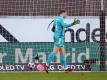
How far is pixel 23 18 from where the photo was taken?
20125mm

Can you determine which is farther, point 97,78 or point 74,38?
point 74,38

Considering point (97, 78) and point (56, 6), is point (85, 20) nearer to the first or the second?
point (56, 6)

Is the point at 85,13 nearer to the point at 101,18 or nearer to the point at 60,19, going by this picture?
the point at 101,18

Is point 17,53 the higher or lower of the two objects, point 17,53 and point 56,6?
the lower

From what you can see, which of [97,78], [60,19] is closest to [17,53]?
[60,19]

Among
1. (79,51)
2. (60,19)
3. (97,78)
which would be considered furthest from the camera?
(79,51)

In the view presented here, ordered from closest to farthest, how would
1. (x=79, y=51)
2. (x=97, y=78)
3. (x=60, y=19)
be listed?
(x=97, y=78), (x=60, y=19), (x=79, y=51)

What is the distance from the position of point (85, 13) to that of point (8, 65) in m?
3.24

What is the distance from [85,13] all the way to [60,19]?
344 centimetres

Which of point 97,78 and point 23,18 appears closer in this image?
point 97,78

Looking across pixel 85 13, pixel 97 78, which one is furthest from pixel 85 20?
pixel 97 78

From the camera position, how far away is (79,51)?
19875 mm

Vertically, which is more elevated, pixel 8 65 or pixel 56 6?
pixel 56 6

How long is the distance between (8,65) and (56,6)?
2.71 m
